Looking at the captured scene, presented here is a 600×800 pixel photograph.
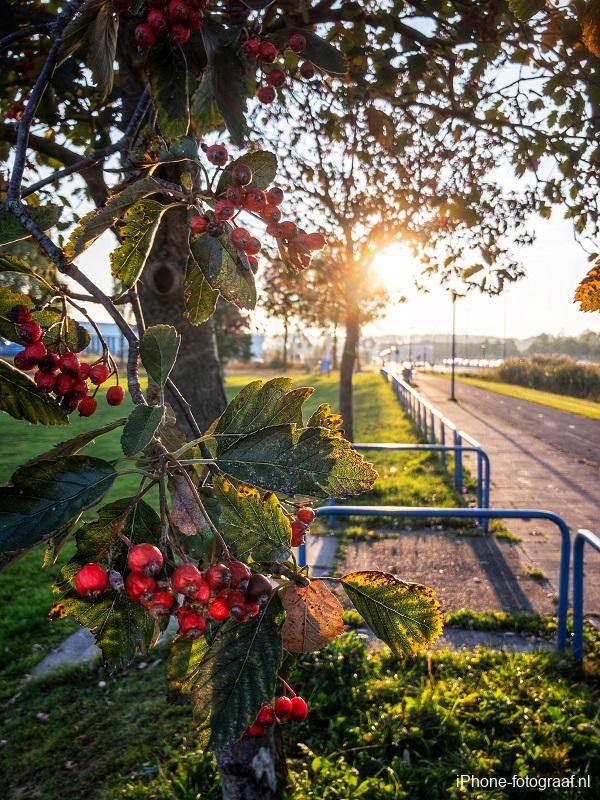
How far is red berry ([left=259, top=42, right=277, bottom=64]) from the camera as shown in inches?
52.9

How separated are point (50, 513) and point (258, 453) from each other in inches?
12.0

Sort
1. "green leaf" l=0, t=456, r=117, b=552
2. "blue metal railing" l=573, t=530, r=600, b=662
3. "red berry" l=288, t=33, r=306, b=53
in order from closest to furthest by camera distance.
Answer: "green leaf" l=0, t=456, r=117, b=552 → "red berry" l=288, t=33, r=306, b=53 → "blue metal railing" l=573, t=530, r=600, b=662

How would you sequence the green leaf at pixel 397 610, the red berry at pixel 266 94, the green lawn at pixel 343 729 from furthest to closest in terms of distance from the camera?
1. the green lawn at pixel 343 729
2. the red berry at pixel 266 94
3. the green leaf at pixel 397 610

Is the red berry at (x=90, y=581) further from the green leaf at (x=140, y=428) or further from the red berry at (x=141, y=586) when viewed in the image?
the green leaf at (x=140, y=428)

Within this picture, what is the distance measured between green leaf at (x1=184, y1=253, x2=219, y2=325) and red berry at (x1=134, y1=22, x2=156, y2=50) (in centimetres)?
46

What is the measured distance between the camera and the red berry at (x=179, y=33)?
1.05m

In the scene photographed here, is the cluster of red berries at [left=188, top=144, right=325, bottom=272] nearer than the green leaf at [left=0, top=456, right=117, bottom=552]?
No

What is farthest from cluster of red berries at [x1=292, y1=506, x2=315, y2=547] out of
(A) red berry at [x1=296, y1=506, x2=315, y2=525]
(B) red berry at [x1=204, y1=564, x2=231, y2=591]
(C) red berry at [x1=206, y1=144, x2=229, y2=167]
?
(C) red berry at [x1=206, y1=144, x2=229, y2=167]

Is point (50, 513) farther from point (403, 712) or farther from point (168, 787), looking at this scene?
point (403, 712)

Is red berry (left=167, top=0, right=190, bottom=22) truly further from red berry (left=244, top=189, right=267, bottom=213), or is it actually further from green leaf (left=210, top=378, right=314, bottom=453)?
green leaf (left=210, top=378, right=314, bottom=453)

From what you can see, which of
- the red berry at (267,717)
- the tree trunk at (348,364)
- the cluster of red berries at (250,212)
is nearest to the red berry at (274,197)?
the cluster of red berries at (250,212)

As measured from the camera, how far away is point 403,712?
11.6 ft

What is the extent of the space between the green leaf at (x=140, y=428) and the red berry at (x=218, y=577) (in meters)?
0.21

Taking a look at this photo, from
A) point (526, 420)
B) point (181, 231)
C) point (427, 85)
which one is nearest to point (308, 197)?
point (427, 85)
